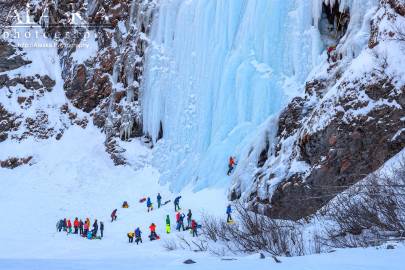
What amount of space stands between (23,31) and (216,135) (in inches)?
910

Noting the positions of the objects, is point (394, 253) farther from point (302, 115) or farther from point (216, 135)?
point (216, 135)

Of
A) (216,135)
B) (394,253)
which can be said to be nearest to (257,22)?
(216,135)

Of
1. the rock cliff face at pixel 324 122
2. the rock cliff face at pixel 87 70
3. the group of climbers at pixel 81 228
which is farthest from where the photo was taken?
the rock cliff face at pixel 87 70

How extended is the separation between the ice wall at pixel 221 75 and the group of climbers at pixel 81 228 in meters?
4.66

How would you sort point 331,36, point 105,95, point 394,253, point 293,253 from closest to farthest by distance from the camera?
point 394,253
point 293,253
point 331,36
point 105,95

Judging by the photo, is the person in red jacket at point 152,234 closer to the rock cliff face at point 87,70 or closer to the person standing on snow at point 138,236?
the person standing on snow at point 138,236

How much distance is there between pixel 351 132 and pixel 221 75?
394 inches

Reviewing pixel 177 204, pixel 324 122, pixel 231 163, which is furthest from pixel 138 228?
pixel 324 122

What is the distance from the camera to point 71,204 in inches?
1166

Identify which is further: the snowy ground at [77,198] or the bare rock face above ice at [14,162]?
the bare rock face above ice at [14,162]

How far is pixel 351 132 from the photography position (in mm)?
15500

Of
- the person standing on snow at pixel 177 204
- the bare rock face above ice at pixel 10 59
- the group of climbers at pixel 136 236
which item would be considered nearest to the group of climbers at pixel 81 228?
the group of climbers at pixel 136 236

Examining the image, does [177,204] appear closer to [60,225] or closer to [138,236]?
[138,236]

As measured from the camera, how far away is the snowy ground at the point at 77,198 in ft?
63.3
